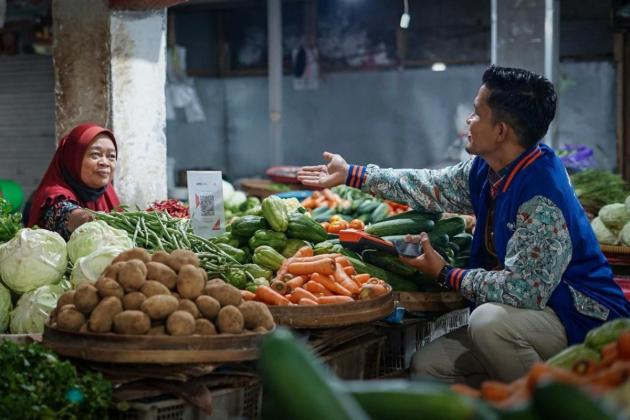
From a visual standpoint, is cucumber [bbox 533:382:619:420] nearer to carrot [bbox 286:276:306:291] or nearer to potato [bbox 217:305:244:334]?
potato [bbox 217:305:244:334]

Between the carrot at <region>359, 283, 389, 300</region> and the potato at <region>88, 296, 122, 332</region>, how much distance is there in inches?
57.9

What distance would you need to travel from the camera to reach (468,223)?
21.8ft

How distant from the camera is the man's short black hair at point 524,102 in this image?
412cm

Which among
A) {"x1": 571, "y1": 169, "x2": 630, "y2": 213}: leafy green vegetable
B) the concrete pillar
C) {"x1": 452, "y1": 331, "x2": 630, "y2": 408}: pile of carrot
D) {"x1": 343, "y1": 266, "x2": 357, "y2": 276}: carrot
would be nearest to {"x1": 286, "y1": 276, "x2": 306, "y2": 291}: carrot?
{"x1": 343, "y1": 266, "x2": 357, "y2": 276}: carrot

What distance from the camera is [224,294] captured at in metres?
3.37

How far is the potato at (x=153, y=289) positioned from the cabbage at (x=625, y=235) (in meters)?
4.85

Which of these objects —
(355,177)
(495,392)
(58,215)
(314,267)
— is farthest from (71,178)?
(495,392)

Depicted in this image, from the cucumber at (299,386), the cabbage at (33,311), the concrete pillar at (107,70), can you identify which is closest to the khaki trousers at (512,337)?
the cabbage at (33,311)

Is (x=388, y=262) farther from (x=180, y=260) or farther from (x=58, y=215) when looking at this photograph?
(x=58, y=215)

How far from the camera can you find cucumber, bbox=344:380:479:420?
1726mm

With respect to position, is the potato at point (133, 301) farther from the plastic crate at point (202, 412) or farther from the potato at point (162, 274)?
the plastic crate at point (202, 412)

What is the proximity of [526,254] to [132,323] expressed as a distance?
1910 millimetres

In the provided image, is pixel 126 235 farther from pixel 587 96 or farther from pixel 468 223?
pixel 587 96

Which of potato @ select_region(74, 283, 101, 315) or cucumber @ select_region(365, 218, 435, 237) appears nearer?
potato @ select_region(74, 283, 101, 315)
